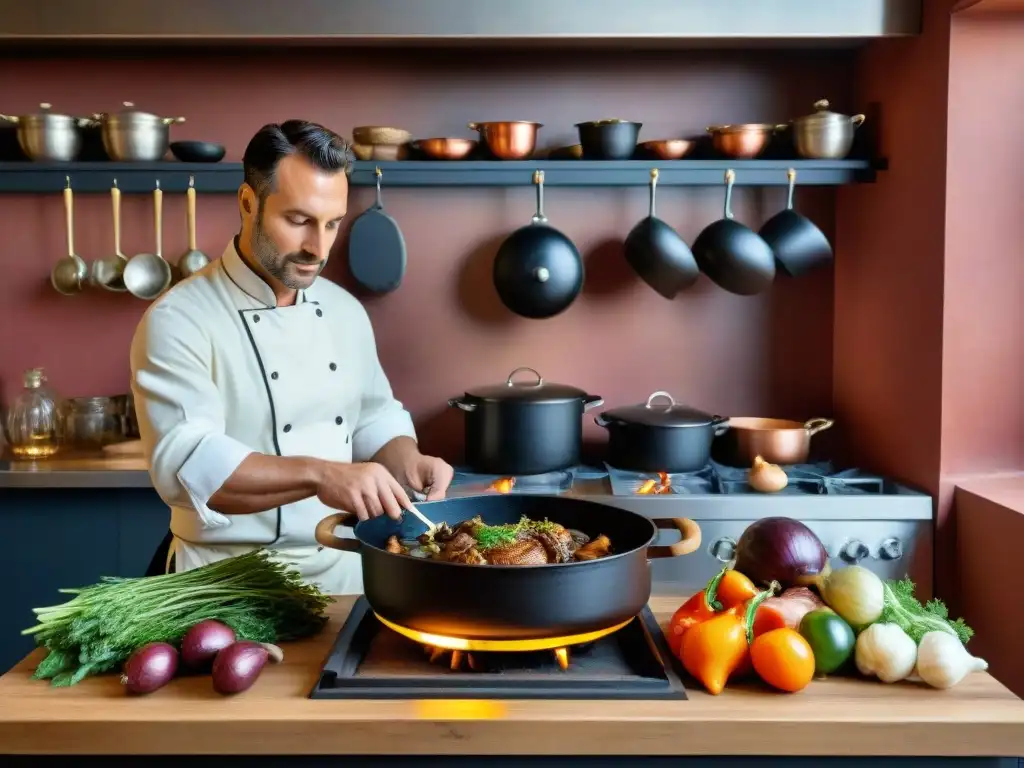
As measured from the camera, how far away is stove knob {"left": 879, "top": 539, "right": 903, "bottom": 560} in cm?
248

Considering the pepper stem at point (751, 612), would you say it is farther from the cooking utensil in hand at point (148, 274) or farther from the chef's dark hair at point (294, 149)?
the cooking utensil in hand at point (148, 274)

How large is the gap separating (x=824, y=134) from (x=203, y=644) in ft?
7.19

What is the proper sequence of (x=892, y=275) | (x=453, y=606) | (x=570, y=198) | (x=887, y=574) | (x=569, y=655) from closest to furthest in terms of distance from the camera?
(x=453, y=606) → (x=569, y=655) → (x=887, y=574) → (x=892, y=275) → (x=570, y=198)

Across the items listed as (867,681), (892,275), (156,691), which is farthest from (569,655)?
(892,275)

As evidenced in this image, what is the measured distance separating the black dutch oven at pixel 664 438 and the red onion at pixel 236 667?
158cm

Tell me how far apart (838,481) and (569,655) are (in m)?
1.49

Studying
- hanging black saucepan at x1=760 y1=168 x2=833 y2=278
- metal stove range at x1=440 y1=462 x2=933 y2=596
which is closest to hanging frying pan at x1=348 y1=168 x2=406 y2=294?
metal stove range at x1=440 y1=462 x2=933 y2=596

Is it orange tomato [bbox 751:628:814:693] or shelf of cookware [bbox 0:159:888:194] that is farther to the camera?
shelf of cookware [bbox 0:159:888:194]

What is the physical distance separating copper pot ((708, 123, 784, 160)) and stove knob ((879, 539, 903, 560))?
1109 millimetres

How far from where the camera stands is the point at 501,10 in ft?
8.66

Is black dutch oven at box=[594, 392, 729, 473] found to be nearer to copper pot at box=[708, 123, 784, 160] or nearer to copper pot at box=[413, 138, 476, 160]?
copper pot at box=[708, 123, 784, 160]

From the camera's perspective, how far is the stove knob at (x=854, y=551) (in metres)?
2.47

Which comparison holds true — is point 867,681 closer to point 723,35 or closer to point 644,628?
point 644,628

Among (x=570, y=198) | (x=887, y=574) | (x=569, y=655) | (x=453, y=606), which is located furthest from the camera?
(x=570, y=198)
